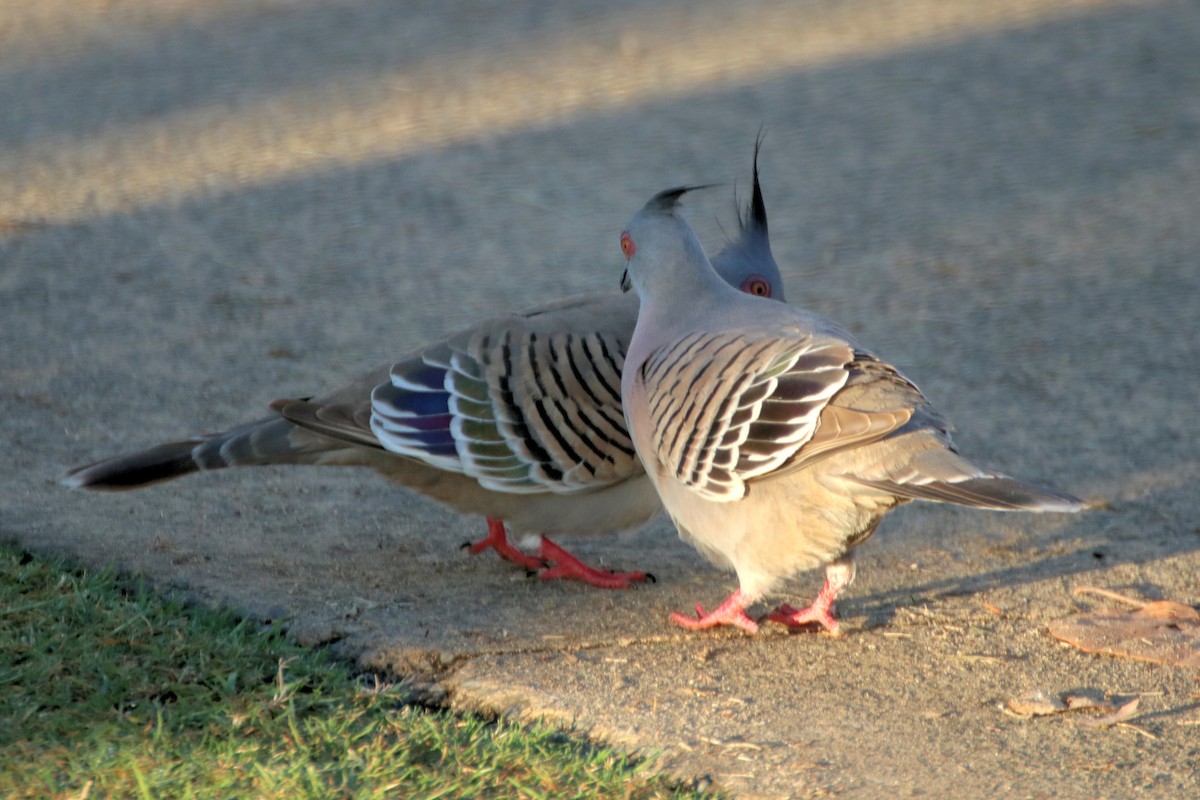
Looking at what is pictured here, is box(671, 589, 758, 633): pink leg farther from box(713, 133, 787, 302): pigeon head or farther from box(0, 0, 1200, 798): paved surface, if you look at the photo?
box(713, 133, 787, 302): pigeon head

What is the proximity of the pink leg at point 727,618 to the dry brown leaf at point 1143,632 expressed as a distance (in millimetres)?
692

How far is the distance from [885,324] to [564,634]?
2617 mm

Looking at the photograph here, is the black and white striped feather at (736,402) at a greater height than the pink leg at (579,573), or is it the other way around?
the black and white striped feather at (736,402)

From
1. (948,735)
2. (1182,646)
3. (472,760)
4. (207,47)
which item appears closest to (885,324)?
(1182,646)

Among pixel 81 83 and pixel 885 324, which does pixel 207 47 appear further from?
pixel 885 324

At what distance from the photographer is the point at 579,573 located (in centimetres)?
366

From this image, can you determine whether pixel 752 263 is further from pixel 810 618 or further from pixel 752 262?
pixel 810 618

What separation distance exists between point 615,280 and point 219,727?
3.33m

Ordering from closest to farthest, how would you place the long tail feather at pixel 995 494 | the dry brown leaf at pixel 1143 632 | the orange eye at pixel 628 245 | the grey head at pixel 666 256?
1. the long tail feather at pixel 995 494
2. the dry brown leaf at pixel 1143 632
3. the grey head at pixel 666 256
4. the orange eye at pixel 628 245

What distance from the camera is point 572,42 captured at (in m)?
8.27

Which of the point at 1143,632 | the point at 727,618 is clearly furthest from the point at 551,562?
the point at 1143,632

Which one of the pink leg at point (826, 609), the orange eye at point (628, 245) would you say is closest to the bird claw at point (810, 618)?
the pink leg at point (826, 609)

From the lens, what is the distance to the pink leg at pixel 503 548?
3.78m

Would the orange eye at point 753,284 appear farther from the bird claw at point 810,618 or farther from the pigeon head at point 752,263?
the bird claw at point 810,618
